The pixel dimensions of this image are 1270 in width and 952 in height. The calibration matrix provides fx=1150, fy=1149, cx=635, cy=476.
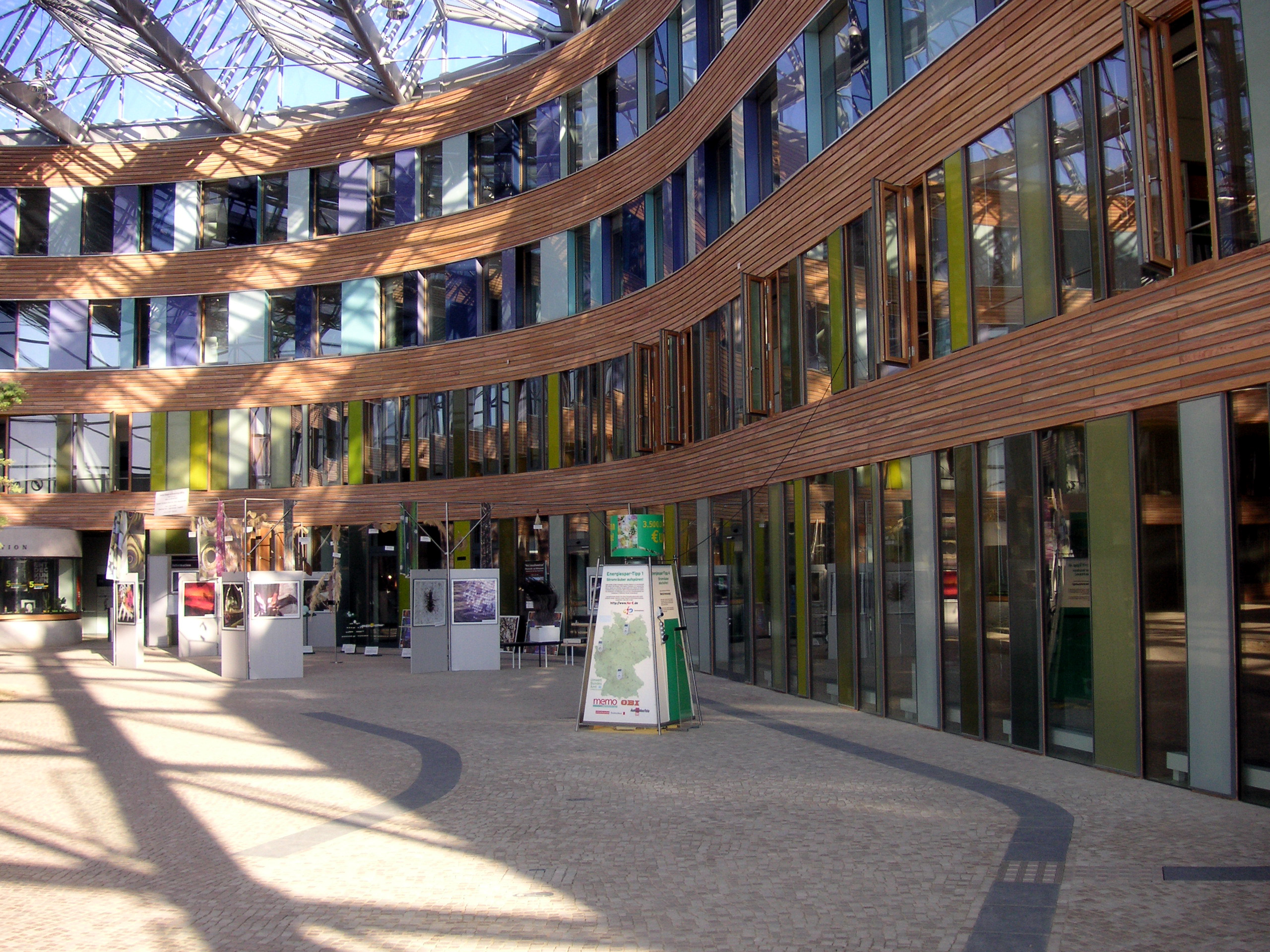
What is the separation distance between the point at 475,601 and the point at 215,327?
1651 centimetres

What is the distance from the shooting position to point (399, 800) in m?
9.77

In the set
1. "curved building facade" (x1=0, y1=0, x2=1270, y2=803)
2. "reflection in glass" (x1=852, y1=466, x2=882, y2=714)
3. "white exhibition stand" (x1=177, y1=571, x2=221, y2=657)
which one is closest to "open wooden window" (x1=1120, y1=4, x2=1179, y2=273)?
"curved building facade" (x1=0, y1=0, x2=1270, y2=803)

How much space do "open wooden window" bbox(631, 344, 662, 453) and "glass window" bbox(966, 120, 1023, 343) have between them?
1137 centimetres

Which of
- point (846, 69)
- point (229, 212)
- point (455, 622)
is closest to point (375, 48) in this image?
point (229, 212)

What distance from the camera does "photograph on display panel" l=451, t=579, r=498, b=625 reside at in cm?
2388

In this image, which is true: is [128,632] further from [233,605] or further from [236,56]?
[236,56]

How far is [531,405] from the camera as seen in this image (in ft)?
97.6

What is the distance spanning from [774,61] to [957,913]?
1471cm

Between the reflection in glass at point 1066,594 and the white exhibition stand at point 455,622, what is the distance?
1435cm

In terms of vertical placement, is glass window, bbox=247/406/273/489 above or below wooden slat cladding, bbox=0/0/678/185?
below

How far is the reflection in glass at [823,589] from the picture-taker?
16.2 m

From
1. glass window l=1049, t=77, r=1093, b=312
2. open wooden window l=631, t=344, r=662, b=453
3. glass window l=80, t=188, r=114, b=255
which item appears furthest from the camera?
glass window l=80, t=188, r=114, b=255

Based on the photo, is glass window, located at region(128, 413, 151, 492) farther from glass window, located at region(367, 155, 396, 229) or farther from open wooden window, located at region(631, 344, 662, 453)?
open wooden window, located at region(631, 344, 662, 453)

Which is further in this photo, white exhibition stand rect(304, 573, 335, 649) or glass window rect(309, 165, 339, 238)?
glass window rect(309, 165, 339, 238)
